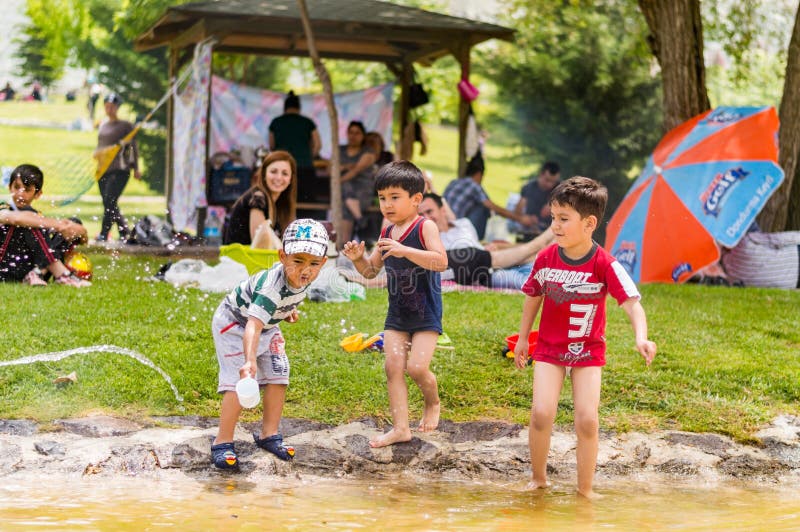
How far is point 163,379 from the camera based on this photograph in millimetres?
5941

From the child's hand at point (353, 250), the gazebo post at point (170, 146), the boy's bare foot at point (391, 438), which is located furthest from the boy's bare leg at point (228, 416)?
the gazebo post at point (170, 146)

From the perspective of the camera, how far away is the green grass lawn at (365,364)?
225 inches

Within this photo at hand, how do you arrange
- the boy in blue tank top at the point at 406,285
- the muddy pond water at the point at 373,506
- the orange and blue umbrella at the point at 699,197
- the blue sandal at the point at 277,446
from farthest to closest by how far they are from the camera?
the orange and blue umbrella at the point at 699,197
the boy in blue tank top at the point at 406,285
the blue sandal at the point at 277,446
the muddy pond water at the point at 373,506

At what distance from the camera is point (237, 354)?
4.98 metres

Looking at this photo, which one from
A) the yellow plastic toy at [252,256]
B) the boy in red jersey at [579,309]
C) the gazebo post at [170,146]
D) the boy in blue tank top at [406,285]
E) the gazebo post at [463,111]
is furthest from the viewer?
the gazebo post at [170,146]

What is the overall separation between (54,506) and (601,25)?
63.1 ft

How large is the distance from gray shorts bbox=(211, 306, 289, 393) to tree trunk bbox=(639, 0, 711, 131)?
7.97 metres

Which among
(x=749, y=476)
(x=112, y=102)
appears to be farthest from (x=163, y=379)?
(x=112, y=102)

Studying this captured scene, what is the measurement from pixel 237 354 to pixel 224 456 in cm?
48

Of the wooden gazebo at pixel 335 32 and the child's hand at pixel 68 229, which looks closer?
the child's hand at pixel 68 229

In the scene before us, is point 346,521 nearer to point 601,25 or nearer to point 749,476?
point 749,476

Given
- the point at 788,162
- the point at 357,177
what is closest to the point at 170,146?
the point at 357,177

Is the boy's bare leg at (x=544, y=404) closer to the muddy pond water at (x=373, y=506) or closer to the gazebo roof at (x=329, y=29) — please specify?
the muddy pond water at (x=373, y=506)

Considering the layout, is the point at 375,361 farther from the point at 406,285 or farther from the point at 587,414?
the point at 587,414
